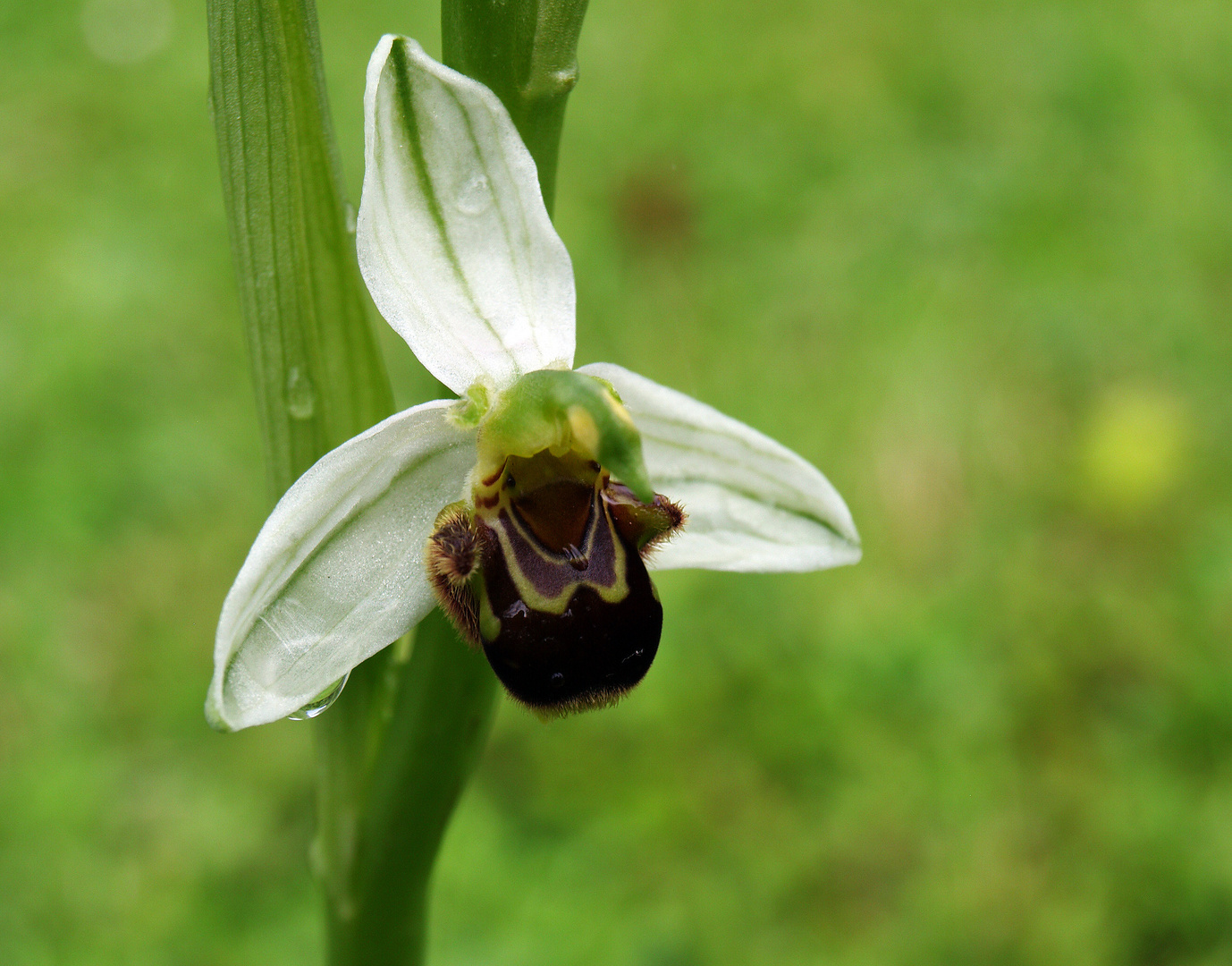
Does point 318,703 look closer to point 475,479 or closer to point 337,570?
point 337,570

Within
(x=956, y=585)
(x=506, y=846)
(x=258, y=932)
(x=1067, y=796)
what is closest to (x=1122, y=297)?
(x=956, y=585)

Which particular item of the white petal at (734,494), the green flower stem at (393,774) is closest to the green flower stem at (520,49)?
A: the white petal at (734,494)

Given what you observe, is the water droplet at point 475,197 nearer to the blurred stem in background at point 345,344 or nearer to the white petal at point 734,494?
the blurred stem in background at point 345,344

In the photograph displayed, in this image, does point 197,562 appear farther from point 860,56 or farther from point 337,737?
point 860,56

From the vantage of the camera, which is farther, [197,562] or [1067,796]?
[197,562]

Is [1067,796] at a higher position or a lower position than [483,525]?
lower

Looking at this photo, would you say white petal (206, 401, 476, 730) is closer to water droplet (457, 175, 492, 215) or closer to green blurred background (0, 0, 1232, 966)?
water droplet (457, 175, 492, 215)

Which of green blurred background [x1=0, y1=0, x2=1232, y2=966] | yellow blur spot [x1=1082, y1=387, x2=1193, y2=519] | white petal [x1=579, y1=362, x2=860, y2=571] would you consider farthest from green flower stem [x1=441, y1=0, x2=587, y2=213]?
yellow blur spot [x1=1082, y1=387, x2=1193, y2=519]

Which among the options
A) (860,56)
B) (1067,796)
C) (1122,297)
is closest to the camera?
(1067,796)
